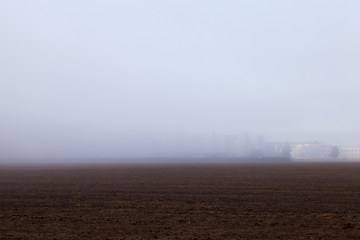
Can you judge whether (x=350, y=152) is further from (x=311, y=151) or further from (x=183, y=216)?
(x=183, y=216)

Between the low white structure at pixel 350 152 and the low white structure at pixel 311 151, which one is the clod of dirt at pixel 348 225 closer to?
the low white structure at pixel 311 151

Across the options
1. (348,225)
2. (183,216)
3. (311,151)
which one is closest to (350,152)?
(311,151)

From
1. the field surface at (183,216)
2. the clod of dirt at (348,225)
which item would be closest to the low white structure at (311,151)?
the field surface at (183,216)

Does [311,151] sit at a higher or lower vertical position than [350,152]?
higher

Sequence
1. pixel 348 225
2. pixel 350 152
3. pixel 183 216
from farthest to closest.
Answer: pixel 350 152 → pixel 183 216 → pixel 348 225

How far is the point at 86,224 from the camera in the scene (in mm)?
11742

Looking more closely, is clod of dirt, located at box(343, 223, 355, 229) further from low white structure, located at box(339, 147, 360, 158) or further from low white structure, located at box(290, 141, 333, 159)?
low white structure, located at box(339, 147, 360, 158)

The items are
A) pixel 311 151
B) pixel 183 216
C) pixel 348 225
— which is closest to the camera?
pixel 348 225

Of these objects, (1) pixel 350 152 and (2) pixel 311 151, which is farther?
(2) pixel 311 151

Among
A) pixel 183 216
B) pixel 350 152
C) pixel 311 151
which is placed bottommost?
pixel 350 152

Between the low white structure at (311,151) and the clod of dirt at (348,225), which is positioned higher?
the clod of dirt at (348,225)

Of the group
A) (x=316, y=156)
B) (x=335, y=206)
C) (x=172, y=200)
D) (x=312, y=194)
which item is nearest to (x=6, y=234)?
(x=172, y=200)

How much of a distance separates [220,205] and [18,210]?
467 inches

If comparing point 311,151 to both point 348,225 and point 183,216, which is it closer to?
point 348,225
